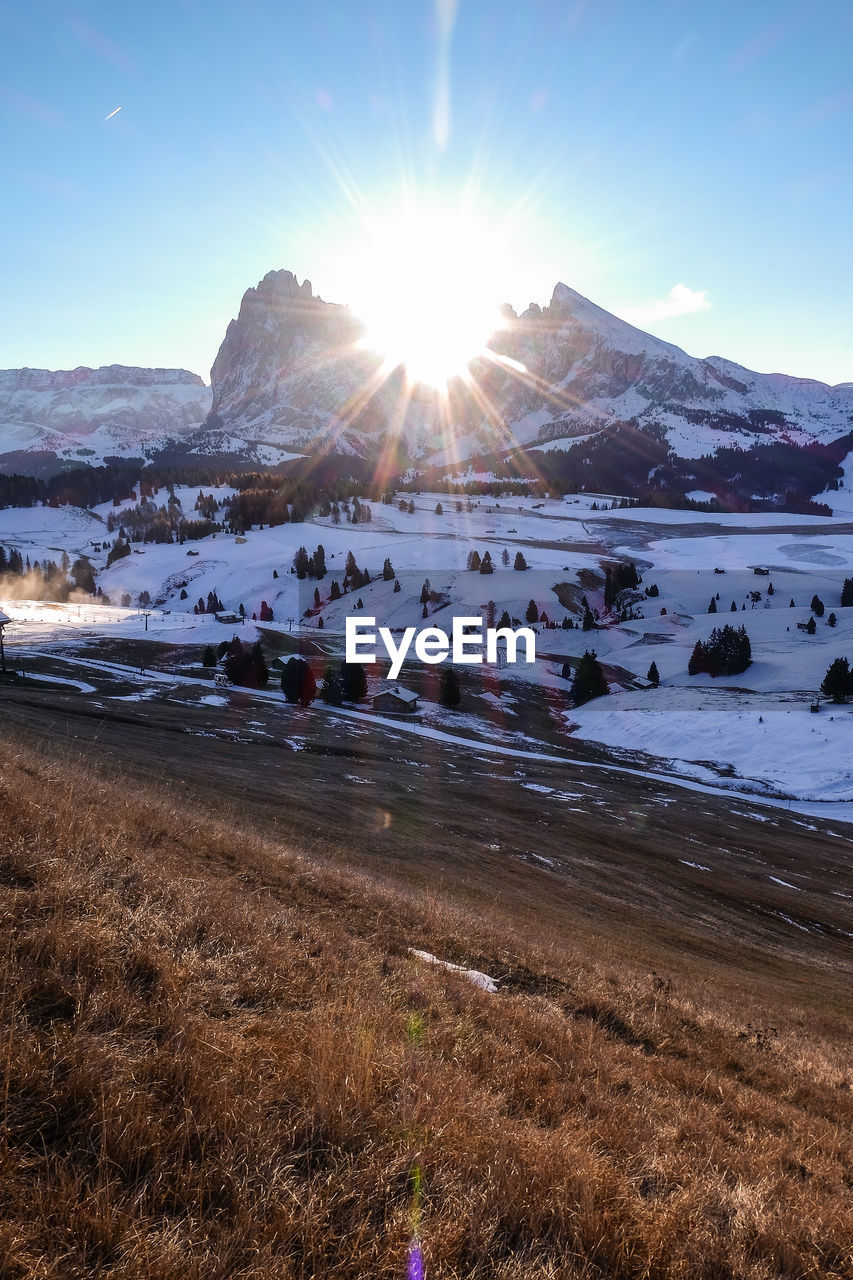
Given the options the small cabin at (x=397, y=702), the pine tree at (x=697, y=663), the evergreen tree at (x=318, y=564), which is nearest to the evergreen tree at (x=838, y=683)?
the pine tree at (x=697, y=663)

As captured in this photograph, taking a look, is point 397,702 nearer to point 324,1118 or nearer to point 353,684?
point 353,684

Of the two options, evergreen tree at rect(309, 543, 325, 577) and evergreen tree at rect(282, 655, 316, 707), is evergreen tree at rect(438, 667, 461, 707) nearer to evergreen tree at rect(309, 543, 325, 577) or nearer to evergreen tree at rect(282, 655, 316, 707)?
evergreen tree at rect(282, 655, 316, 707)

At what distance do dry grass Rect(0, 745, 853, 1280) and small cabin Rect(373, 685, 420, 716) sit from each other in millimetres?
72987

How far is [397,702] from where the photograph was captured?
82.2 metres

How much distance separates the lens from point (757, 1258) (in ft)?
12.7

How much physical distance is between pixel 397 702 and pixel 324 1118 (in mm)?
78587

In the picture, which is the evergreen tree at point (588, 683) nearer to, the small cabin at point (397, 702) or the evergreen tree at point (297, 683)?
the small cabin at point (397, 702)

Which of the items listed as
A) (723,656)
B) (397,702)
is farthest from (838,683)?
(397,702)

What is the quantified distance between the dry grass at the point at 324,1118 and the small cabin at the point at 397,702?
7299cm

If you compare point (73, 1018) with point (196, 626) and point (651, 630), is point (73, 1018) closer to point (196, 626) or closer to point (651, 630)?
point (196, 626)

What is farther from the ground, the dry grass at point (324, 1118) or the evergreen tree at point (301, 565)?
the evergreen tree at point (301, 565)

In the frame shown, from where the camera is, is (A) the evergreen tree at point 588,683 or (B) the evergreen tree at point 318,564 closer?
(A) the evergreen tree at point 588,683

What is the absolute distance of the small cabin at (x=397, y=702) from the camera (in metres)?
81.1

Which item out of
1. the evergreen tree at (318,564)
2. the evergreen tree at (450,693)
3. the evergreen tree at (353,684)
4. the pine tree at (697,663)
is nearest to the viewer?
the evergreen tree at (353,684)
